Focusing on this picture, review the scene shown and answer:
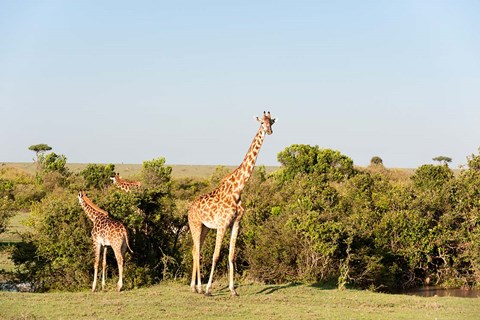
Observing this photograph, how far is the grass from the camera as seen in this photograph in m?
12.4

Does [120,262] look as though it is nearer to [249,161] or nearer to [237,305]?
[237,305]

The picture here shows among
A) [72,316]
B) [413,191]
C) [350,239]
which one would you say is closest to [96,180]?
[413,191]

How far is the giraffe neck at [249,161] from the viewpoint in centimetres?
1473

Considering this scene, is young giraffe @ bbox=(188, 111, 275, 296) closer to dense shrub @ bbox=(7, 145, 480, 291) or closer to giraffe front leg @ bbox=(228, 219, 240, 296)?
giraffe front leg @ bbox=(228, 219, 240, 296)

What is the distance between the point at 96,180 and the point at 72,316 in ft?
94.2

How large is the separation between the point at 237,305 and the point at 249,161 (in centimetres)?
315

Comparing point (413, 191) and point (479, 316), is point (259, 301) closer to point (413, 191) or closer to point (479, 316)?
point (479, 316)

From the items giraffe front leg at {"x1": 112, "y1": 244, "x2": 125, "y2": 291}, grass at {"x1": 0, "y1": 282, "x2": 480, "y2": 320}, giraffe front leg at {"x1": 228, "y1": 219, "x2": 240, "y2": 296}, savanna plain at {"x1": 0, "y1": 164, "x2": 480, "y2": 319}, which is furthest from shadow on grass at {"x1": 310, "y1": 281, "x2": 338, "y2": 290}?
giraffe front leg at {"x1": 112, "y1": 244, "x2": 125, "y2": 291}

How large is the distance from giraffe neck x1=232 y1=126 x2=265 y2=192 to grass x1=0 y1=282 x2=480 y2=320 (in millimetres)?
2385

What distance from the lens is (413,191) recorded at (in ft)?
71.5

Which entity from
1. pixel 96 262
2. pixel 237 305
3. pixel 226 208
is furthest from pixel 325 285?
pixel 96 262

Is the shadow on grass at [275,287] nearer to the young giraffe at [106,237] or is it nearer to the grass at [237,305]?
the grass at [237,305]

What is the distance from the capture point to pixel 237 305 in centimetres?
1326

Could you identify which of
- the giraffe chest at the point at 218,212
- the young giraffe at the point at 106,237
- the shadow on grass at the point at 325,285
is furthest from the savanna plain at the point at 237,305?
the giraffe chest at the point at 218,212
